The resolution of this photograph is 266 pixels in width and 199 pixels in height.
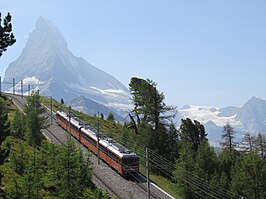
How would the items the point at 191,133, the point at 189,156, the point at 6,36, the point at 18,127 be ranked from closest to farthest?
1. the point at 6,36
2. the point at 189,156
3. the point at 18,127
4. the point at 191,133

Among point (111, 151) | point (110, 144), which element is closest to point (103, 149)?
point (110, 144)

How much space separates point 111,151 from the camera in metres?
50.8

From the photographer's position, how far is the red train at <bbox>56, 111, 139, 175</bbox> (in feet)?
158

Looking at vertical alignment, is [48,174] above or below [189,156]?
above

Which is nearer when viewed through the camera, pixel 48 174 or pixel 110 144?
pixel 48 174

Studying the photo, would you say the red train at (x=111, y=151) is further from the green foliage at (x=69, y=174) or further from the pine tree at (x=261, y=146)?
the pine tree at (x=261, y=146)

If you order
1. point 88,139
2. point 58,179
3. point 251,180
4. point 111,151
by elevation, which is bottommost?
point 251,180

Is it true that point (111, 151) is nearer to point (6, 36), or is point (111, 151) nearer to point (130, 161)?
point (130, 161)

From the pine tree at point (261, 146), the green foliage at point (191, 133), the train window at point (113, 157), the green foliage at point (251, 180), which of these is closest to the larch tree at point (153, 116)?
the green foliage at point (191, 133)

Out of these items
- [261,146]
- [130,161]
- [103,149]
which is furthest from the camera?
[261,146]

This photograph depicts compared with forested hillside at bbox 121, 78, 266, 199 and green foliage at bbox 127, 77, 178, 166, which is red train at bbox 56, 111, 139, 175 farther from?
green foliage at bbox 127, 77, 178, 166

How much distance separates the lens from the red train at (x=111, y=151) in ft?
158

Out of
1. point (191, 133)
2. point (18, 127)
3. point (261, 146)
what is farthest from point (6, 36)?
point (261, 146)

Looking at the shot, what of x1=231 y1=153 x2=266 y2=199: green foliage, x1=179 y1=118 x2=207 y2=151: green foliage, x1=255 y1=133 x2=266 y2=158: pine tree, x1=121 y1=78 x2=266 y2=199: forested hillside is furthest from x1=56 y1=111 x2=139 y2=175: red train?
x1=255 y1=133 x2=266 y2=158: pine tree
